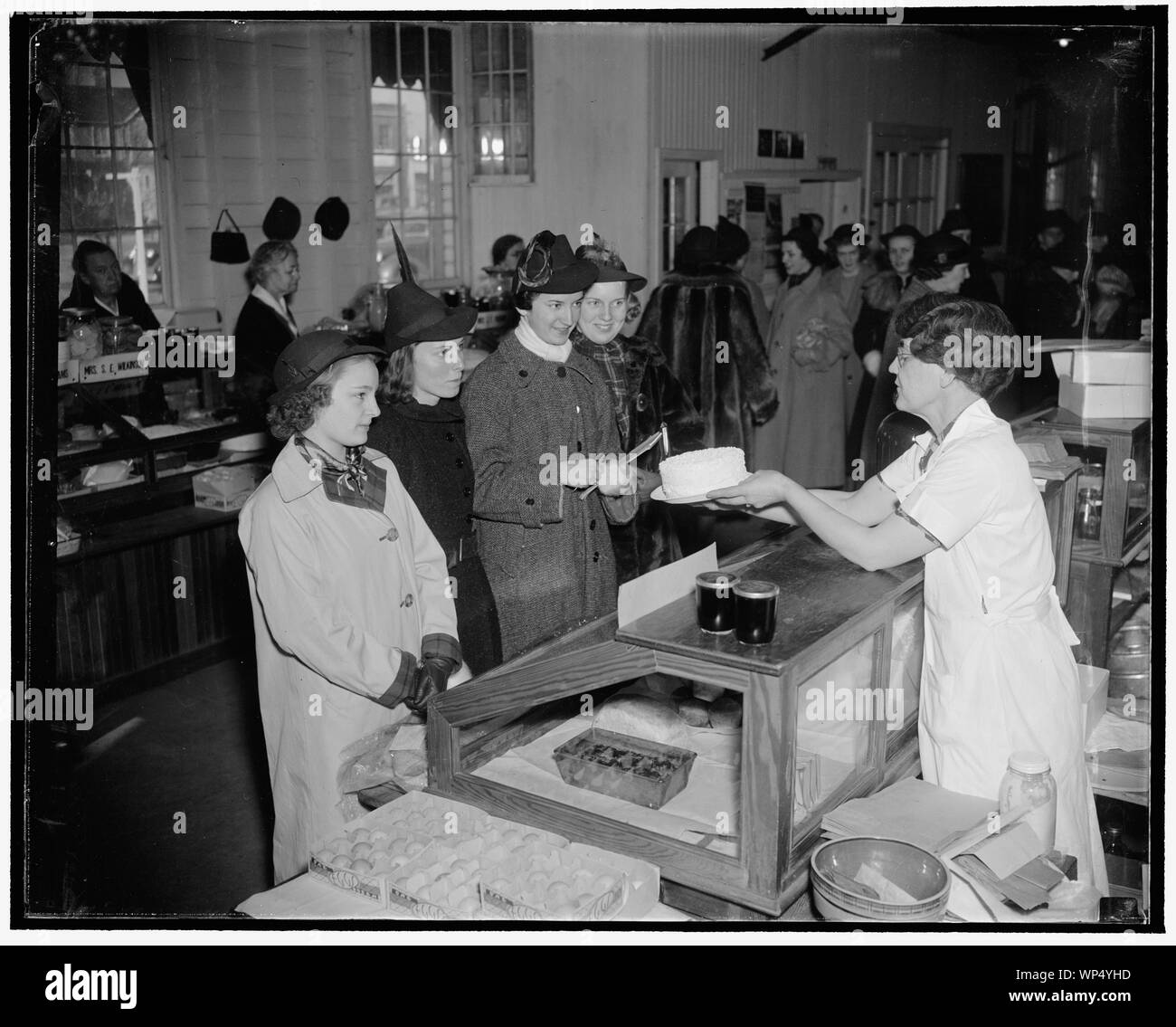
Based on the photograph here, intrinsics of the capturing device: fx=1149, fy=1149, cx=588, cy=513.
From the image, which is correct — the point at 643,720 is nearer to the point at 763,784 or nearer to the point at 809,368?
the point at 763,784

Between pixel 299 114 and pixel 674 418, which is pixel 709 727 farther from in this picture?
pixel 299 114

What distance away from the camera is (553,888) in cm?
222

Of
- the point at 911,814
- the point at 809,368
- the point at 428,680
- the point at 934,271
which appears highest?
the point at 934,271

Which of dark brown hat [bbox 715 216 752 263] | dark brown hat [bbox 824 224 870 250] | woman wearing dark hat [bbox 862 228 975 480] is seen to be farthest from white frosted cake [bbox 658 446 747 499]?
dark brown hat [bbox 824 224 870 250]

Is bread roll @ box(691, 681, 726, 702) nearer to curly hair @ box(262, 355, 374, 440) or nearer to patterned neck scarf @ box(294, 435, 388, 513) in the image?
patterned neck scarf @ box(294, 435, 388, 513)

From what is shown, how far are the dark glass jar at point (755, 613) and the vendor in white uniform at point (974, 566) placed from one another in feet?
1.52

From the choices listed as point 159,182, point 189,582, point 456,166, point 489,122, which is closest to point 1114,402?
point 189,582

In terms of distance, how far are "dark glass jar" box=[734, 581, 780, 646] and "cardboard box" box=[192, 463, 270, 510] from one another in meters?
4.18

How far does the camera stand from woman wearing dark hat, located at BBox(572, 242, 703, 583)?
13.7 ft

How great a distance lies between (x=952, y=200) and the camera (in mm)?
12703

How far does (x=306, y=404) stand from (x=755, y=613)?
1428mm

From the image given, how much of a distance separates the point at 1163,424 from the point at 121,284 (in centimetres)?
602

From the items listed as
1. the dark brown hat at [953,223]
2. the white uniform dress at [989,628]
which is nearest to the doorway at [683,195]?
the dark brown hat at [953,223]

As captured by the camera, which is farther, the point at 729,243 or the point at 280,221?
the point at 280,221
